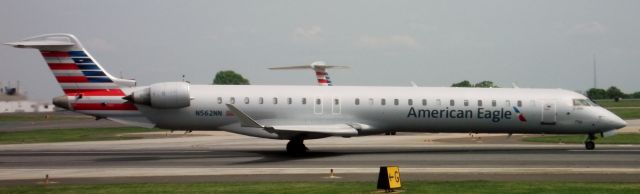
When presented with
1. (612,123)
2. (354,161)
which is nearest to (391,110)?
(354,161)

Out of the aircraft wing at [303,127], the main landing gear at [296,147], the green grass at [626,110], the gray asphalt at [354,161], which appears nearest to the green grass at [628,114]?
the green grass at [626,110]

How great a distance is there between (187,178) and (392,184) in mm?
6824

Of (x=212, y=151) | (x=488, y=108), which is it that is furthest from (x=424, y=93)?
(x=212, y=151)

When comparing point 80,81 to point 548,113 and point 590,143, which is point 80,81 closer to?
point 548,113

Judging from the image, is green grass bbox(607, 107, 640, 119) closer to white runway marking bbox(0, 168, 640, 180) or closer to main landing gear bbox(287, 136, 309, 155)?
main landing gear bbox(287, 136, 309, 155)

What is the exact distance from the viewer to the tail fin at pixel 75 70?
101 feet

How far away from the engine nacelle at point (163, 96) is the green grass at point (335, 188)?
10623 mm

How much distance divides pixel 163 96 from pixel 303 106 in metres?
5.63

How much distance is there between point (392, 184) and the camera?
17891mm

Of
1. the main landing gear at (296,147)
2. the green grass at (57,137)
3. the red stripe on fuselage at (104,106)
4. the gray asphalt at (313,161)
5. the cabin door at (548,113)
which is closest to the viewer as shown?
the gray asphalt at (313,161)

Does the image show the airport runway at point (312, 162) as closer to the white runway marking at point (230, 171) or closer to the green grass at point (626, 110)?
the white runway marking at point (230, 171)

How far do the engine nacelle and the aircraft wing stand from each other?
284 cm

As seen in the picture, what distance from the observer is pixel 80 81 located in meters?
31.1

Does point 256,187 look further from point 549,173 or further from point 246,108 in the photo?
point 246,108
